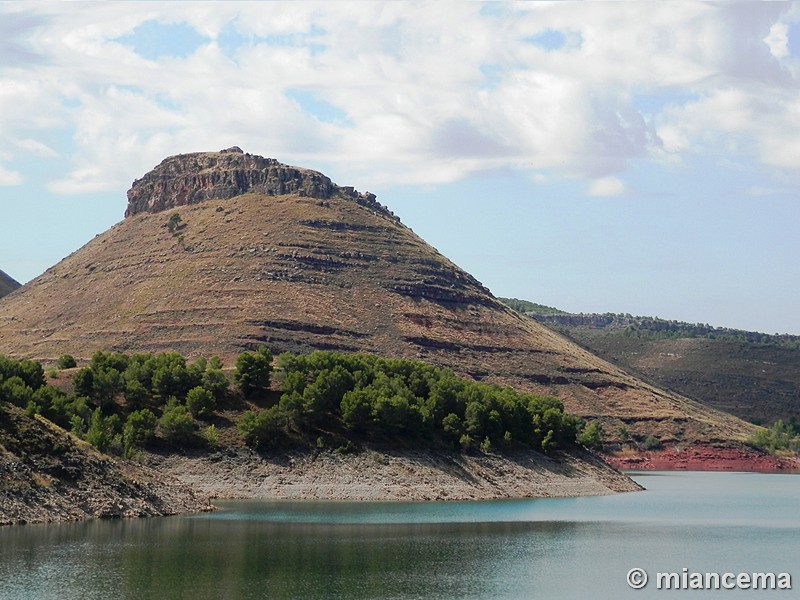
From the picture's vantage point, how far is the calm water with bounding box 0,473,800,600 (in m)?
69.4

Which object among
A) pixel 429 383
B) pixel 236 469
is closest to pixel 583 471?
pixel 429 383

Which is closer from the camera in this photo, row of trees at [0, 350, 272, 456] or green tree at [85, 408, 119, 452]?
green tree at [85, 408, 119, 452]

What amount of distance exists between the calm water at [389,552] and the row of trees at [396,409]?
44.8 feet

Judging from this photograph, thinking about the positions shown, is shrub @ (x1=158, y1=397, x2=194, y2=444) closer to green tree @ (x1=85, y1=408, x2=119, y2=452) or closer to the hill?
green tree @ (x1=85, y1=408, x2=119, y2=452)

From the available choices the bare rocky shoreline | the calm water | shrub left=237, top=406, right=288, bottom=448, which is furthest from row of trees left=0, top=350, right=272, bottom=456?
the calm water

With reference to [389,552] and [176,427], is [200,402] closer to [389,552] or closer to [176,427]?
[176,427]

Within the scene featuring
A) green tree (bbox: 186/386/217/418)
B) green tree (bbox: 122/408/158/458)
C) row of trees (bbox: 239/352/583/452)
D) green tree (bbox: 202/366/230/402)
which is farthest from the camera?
green tree (bbox: 202/366/230/402)

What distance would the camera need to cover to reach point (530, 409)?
147000mm

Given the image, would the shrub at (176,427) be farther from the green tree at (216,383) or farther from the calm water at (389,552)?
the calm water at (389,552)

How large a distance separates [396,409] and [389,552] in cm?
4753

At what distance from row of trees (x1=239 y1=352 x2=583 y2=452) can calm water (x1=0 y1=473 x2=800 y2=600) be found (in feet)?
44.8

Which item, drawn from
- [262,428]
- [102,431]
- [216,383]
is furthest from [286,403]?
[102,431]

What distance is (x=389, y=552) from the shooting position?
83375mm

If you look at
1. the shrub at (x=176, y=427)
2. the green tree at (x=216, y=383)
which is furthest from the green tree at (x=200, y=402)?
the shrub at (x=176, y=427)
